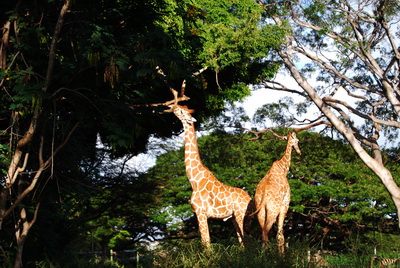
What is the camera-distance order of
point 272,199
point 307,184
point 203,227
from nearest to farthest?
point 203,227 → point 272,199 → point 307,184

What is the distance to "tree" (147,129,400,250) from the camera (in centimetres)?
2050

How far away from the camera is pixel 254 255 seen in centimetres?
738

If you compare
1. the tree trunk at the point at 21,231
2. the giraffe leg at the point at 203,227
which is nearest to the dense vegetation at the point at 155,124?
the tree trunk at the point at 21,231

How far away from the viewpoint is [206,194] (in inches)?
473

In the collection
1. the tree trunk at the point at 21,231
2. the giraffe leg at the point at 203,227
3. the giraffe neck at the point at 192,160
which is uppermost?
the giraffe neck at the point at 192,160

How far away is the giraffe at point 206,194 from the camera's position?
39.2 ft

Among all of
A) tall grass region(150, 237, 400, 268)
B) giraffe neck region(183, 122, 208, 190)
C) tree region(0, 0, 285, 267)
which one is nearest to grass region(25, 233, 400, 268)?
tall grass region(150, 237, 400, 268)

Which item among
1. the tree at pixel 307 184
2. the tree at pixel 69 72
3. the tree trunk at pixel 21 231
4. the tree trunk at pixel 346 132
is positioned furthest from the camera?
the tree at pixel 307 184

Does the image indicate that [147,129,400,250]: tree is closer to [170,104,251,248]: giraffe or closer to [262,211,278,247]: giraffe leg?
[170,104,251,248]: giraffe

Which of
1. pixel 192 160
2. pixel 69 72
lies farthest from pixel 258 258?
pixel 192 160

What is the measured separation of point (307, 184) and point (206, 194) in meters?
10.1

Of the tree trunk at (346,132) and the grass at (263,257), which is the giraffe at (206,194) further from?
the tree trunk at (346,132)

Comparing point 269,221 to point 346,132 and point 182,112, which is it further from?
point 346,132

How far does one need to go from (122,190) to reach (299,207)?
651 cm
